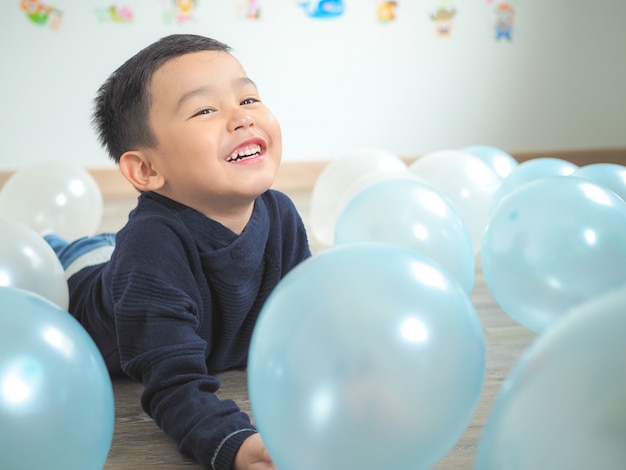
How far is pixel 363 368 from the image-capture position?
687 mm

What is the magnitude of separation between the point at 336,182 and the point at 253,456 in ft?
4.14

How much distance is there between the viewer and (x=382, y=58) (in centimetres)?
346

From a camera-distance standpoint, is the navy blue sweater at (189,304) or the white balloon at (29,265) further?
the white balloon at (29,265)

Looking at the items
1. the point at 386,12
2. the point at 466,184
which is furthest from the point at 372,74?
the point at 466,184

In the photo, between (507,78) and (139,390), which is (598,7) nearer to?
(507,78)

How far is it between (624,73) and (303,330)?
129 inches

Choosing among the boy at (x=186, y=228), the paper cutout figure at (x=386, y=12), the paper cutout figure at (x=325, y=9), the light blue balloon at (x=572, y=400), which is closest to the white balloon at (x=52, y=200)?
the boy at (x=186, y=228)

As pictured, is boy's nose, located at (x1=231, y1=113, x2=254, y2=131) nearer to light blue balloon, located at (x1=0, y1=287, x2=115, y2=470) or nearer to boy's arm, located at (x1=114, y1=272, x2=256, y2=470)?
boy's arm, located at (x1=114, y1=272, x2=256, y2=470)

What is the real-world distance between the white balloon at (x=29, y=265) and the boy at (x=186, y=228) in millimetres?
67

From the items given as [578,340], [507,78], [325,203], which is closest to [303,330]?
[578,340]

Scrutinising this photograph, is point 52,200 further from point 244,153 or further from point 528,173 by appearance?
point 528,173

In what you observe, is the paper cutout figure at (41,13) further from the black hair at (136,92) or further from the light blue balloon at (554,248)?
the light blue balloon at (554,248)

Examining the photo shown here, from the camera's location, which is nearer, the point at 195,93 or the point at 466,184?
the point at 195,93

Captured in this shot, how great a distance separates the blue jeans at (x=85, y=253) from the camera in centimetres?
145
